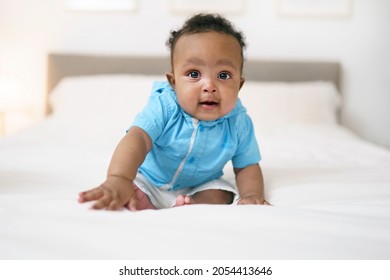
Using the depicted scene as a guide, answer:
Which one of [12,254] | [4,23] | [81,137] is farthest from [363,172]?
[4,23]

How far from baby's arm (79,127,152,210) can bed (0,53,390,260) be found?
0.08ft

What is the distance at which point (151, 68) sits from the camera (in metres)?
2.74

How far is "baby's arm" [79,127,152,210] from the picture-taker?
0.75m

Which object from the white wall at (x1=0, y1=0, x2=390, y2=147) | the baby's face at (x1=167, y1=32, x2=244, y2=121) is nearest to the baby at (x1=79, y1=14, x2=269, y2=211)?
the baby's face at (x1=167, y1=32, x2=244, y2=121)

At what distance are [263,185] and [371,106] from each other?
2.02 metres

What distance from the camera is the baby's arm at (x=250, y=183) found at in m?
0.98

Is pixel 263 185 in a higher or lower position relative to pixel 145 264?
higher

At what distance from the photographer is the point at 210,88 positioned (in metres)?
0.96

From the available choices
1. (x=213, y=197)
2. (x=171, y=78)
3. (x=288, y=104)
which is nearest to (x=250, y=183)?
(x=213, y=197)

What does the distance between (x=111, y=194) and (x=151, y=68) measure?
2.06 meters

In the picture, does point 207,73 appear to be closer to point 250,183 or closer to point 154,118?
point 154,118

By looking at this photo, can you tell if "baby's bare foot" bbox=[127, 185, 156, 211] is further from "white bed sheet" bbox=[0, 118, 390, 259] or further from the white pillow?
the white pillow

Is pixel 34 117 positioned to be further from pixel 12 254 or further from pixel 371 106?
pixel 12 254

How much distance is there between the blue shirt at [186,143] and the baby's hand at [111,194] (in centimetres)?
18
